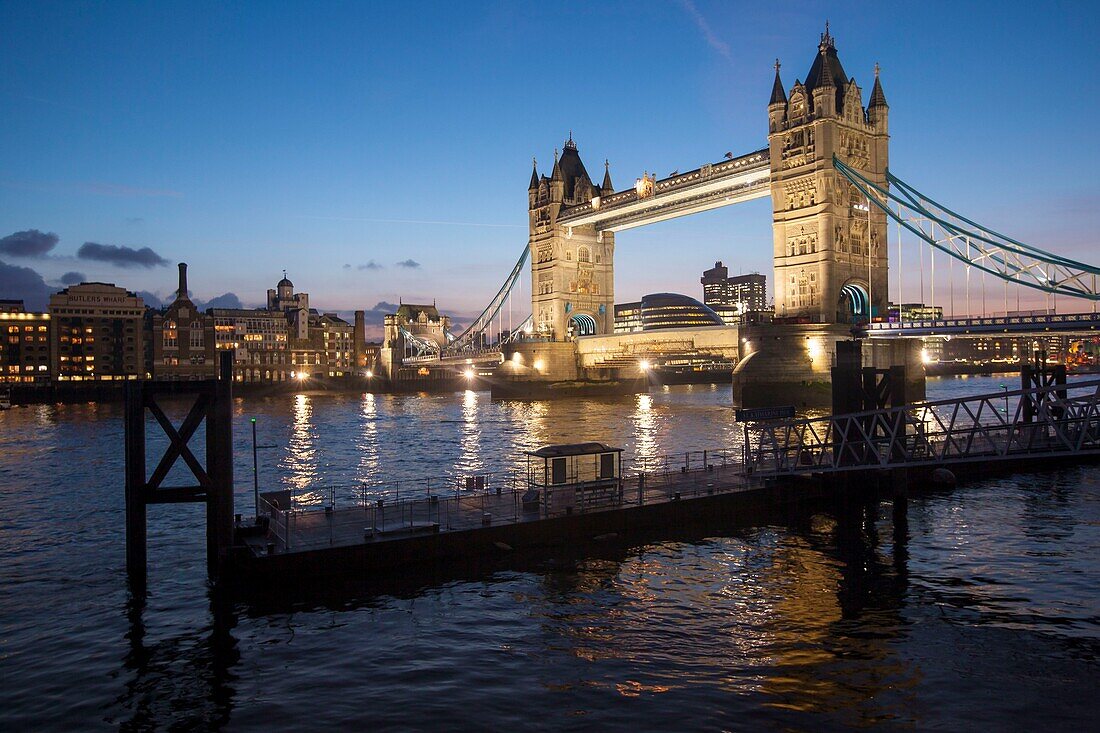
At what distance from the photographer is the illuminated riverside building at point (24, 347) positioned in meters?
177

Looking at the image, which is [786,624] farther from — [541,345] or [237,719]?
[541,345]

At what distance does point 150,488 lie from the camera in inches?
992

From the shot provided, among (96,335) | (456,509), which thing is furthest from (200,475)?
(96,335)

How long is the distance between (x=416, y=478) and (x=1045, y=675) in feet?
124

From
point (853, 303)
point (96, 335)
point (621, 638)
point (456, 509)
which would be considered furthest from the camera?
point (96, 335)

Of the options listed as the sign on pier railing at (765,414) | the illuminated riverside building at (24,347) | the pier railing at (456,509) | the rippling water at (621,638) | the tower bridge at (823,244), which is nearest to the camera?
the rippling water at (621,638)

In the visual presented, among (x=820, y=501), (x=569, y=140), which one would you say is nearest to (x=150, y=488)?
(x=820, y=501)

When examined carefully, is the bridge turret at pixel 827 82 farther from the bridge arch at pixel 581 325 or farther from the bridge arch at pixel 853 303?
the bridge arch at pixel 581 325

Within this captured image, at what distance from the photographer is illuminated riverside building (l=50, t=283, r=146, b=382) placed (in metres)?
180

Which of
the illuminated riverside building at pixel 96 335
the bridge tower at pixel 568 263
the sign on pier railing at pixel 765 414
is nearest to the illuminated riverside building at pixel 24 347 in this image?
the illuminated riverside building at pixel 96 335

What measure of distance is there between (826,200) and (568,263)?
55835mm

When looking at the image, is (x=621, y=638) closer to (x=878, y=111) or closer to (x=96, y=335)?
(x=878, y=111)

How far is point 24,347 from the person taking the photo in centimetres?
17850

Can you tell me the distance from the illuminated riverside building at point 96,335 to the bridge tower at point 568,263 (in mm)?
102156
